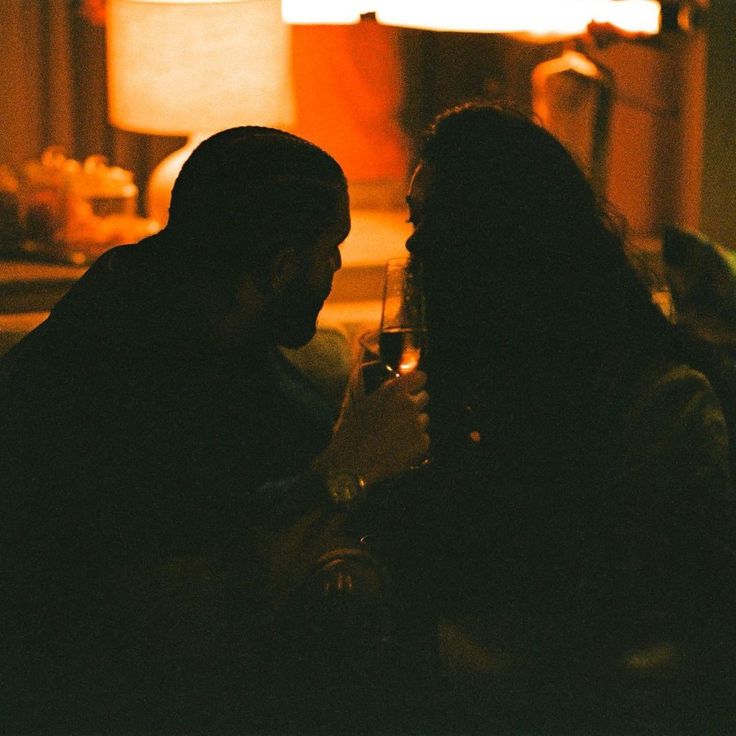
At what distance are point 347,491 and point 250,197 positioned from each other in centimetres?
38

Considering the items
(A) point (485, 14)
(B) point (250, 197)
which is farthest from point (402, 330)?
(A) point (485, 14)

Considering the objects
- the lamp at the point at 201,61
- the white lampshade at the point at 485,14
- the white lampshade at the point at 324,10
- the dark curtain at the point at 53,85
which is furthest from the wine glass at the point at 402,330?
the dark curtain at the point at 53,85

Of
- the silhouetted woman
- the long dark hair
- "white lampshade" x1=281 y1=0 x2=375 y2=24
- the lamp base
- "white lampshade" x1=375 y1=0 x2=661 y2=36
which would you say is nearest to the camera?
the silhouetted woman

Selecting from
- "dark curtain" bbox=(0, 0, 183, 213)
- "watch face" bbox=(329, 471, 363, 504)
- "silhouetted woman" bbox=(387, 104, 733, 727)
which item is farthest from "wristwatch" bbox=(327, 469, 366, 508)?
"dark curtain" bbox=(0, 0, 183, 213)

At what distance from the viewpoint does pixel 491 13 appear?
7.06ft

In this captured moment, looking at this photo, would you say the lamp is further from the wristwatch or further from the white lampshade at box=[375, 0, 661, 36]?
the wristwatch

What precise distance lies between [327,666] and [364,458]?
0.25m

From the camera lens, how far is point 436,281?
1.59 m

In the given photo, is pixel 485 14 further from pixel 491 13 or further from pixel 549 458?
pixel 549 458

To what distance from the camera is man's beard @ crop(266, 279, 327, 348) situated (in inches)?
56.9

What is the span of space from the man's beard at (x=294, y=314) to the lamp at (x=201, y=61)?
3.68 ft

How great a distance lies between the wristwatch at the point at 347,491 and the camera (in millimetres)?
1336

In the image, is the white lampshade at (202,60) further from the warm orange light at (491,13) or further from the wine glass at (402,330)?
the wine glass at (402,330)

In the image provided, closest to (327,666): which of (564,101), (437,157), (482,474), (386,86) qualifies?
(482,474)
